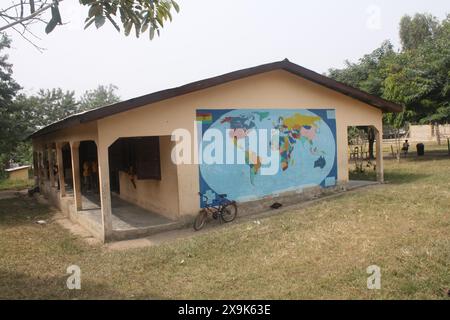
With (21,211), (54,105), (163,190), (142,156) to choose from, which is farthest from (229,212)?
(54,105)

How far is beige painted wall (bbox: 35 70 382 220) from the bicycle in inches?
15.3

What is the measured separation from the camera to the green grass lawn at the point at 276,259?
209 inches

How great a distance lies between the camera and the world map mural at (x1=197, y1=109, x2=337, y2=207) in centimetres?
1023

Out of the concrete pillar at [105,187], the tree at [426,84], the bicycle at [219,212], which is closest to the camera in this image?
the concrete pillar at [105,187]

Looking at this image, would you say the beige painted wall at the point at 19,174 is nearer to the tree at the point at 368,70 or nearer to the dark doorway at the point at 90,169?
the dark doorway at the point at 90,169

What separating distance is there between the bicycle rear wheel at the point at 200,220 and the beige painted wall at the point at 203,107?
1.40 feet

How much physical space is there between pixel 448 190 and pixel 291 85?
489 cm

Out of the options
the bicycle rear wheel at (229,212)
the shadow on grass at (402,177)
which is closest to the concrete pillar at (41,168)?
the bicycle rear wheel at (229,212)

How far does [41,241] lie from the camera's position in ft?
30.1

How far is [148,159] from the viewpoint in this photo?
424 inches

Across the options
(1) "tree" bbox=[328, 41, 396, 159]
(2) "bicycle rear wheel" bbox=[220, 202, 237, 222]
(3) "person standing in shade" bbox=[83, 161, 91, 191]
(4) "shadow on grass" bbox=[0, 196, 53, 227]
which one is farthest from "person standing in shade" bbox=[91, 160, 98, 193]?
(1) "tree" bbox=[328, 41, 396, 159]

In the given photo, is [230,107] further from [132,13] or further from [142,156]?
[132,13]

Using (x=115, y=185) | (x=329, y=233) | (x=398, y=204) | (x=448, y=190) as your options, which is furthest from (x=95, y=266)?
(x=448, y=190)

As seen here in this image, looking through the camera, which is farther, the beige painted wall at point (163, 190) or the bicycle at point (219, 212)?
the beige painted wall at point (163, 190)
